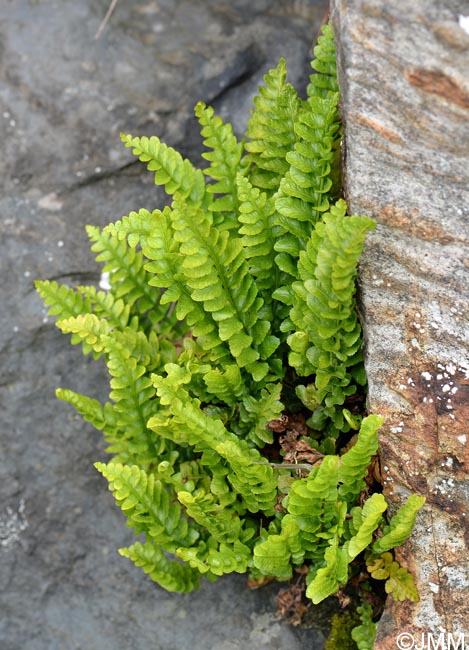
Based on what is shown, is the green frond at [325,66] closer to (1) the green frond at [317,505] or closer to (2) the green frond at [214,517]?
(1) the green frond at [317,505]

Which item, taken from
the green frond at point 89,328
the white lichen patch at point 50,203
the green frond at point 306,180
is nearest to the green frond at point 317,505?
the green frond at point 306,180

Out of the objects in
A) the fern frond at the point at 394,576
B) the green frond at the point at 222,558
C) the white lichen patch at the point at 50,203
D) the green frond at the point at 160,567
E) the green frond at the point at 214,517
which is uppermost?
the white lichen patch at the point at 50,203

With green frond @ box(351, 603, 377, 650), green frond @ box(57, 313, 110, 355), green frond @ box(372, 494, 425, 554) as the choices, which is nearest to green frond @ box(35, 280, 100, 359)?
green frond @ box(57, 313, 110, 355)

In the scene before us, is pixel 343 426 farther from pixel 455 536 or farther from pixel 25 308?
pixel 25 308

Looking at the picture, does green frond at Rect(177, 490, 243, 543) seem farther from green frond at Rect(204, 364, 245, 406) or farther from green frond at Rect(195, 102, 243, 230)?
green frond at Rect(195, 102, 243, 230)

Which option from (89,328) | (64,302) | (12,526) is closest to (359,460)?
(89,328)

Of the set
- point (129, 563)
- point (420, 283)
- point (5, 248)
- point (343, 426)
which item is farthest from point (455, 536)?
point (5, 248)

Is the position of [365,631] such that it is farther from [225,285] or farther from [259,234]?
[259,234]
